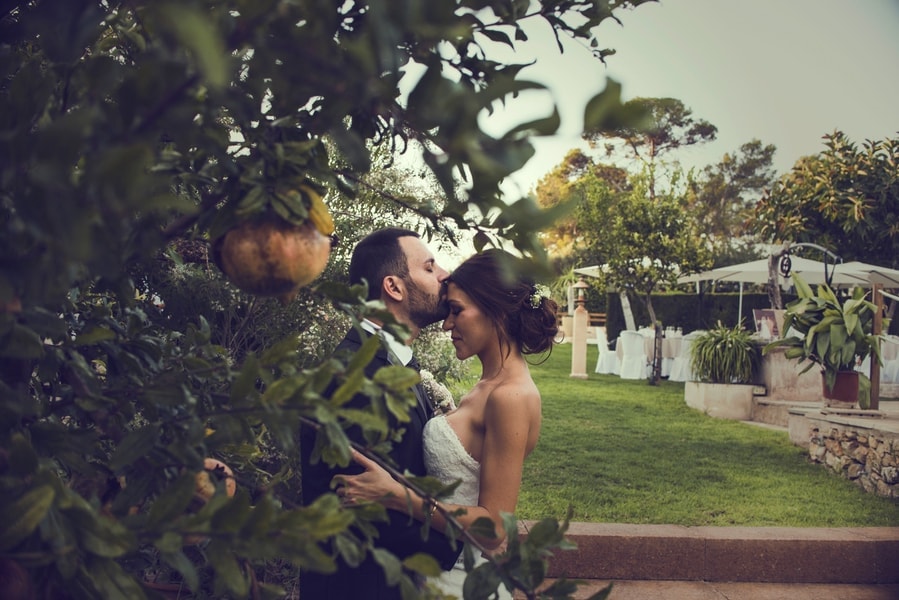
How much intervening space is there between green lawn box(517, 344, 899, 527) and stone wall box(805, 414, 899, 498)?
14 centimetres

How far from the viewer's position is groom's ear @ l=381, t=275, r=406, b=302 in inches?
102

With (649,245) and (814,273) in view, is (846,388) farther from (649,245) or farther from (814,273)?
(814,273)

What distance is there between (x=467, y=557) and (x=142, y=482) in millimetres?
424

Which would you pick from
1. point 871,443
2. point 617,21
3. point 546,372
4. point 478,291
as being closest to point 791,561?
point 871,443

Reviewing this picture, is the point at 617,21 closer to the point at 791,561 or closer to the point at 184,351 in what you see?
the point at 184,351

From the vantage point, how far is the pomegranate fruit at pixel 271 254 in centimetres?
92

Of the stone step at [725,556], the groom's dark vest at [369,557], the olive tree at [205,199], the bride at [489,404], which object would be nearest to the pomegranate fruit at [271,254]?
the olive tree at [205,199]

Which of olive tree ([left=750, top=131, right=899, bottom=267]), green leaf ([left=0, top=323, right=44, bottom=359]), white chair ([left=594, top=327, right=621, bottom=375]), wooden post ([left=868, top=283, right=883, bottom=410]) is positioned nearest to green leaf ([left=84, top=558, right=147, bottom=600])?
green leaf ([left=0, top=323, right=44, bottom=359])

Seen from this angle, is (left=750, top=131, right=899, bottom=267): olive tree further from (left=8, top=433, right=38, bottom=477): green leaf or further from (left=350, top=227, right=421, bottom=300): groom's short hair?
(left=8, top=433, right=38, bottom=477): green leaf

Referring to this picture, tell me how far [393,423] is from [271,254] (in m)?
1.17

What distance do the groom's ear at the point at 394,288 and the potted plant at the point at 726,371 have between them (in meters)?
8.75

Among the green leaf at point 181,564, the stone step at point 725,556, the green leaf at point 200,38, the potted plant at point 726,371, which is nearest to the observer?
the green leaf at point 200,38

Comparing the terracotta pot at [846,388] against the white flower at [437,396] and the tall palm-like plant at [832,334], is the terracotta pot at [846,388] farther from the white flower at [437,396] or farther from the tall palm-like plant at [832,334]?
the white flower at [437,396]

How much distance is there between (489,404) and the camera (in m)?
2.39
